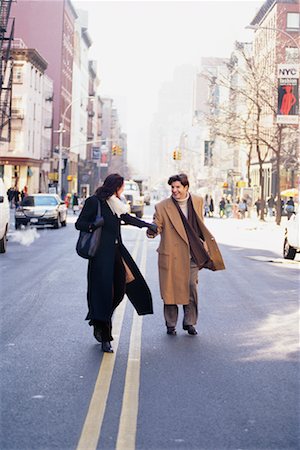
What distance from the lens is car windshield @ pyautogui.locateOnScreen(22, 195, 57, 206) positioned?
36125mm

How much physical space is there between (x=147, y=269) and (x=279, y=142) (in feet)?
94.8

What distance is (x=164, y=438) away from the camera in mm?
5250

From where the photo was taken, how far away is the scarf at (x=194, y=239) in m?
9.19

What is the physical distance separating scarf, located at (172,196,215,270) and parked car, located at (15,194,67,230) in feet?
87.8

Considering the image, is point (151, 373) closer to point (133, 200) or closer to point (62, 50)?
point (133, 200)

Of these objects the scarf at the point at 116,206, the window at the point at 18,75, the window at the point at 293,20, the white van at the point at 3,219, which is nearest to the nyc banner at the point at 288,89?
the white van at the point at 3,219

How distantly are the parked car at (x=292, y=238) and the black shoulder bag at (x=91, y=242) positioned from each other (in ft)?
42.2

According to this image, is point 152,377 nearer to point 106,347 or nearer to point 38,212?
point 106,347

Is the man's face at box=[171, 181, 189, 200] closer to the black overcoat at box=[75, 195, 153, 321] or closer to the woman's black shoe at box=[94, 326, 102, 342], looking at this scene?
the black overcoat at box=[75, 195, 153, 321]

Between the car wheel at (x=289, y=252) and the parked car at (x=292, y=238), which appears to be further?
the car wheel at (x=289, y=252)

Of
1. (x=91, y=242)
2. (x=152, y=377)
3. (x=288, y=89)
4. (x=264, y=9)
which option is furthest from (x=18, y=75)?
(x=152, y=377)

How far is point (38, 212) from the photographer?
35656 millimetres

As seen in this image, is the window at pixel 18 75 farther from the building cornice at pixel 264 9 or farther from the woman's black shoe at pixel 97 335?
the woman's black shoe at pixel 97 335

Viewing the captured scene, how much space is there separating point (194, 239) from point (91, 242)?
1.44 metres
